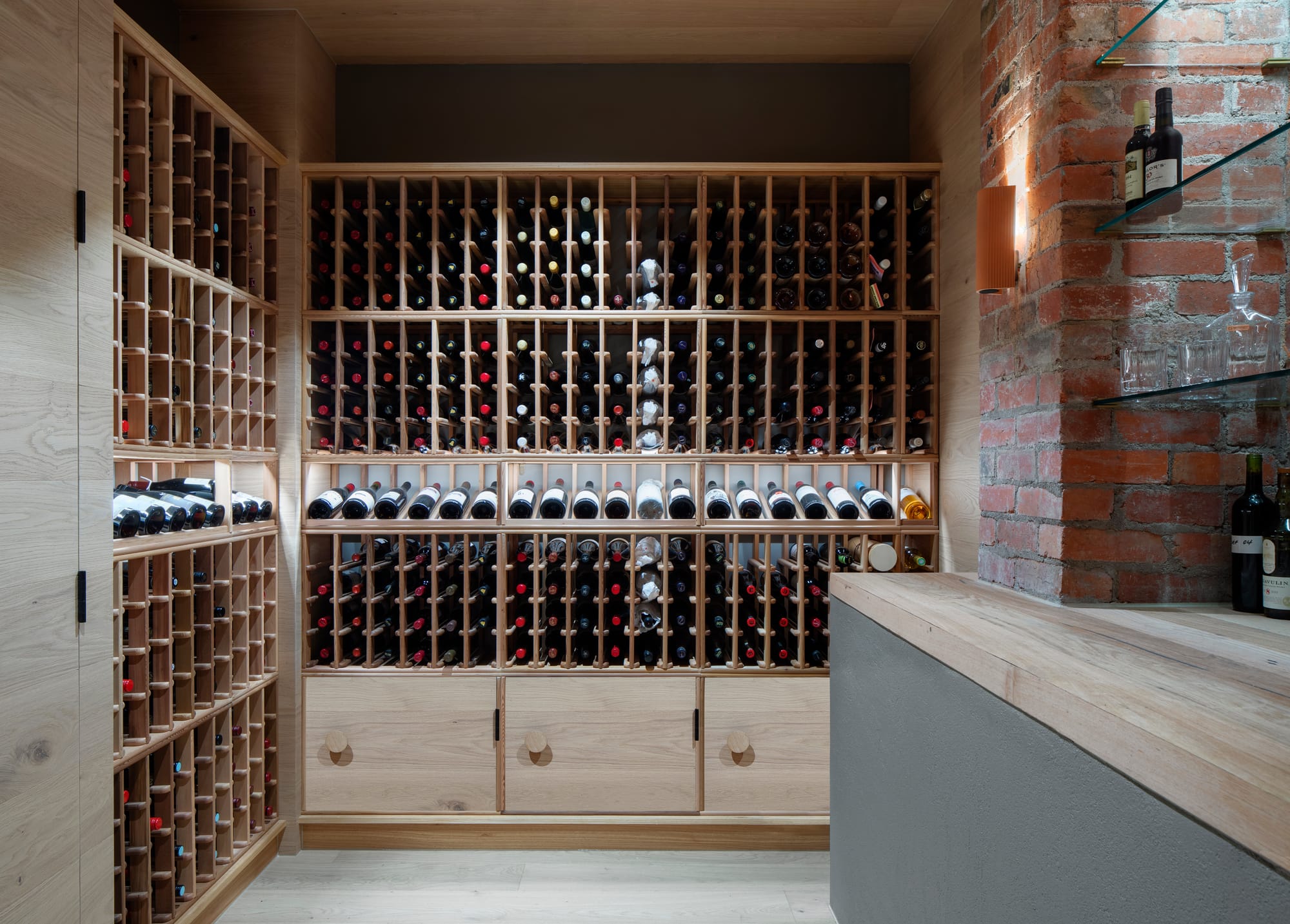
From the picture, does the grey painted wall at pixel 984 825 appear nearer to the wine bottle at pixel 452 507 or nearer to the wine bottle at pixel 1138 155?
the wine bottle at pixel 1138 155

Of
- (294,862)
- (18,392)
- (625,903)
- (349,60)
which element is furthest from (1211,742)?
(349,60)

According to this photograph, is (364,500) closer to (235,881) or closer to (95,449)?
(95,449)

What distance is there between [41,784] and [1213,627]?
6.22ft

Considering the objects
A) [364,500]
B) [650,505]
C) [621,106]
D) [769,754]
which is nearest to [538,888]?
[769,754]

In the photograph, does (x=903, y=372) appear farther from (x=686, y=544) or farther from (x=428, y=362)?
(x=428, y=362)

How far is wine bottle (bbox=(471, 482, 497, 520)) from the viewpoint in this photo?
2246 millimetres

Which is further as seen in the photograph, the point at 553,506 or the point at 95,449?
the point at 553,506

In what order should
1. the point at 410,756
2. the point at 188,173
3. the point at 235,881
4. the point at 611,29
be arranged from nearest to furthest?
the point at 188,173 → the point at 235,881 → the point at 410,756 → the point at 611,29

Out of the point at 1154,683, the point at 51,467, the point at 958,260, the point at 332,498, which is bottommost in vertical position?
the point at 1154,683

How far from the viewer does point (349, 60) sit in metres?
2.56

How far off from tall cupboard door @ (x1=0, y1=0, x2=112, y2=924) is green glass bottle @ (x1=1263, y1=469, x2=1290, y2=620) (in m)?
2.01

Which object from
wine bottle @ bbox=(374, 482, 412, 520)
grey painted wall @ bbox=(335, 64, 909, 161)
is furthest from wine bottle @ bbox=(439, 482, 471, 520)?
grey painted wall @ bbox=(335, 64, 909, 161)

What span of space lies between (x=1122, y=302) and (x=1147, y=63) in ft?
1.36

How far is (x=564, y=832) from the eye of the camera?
2.25 meters
